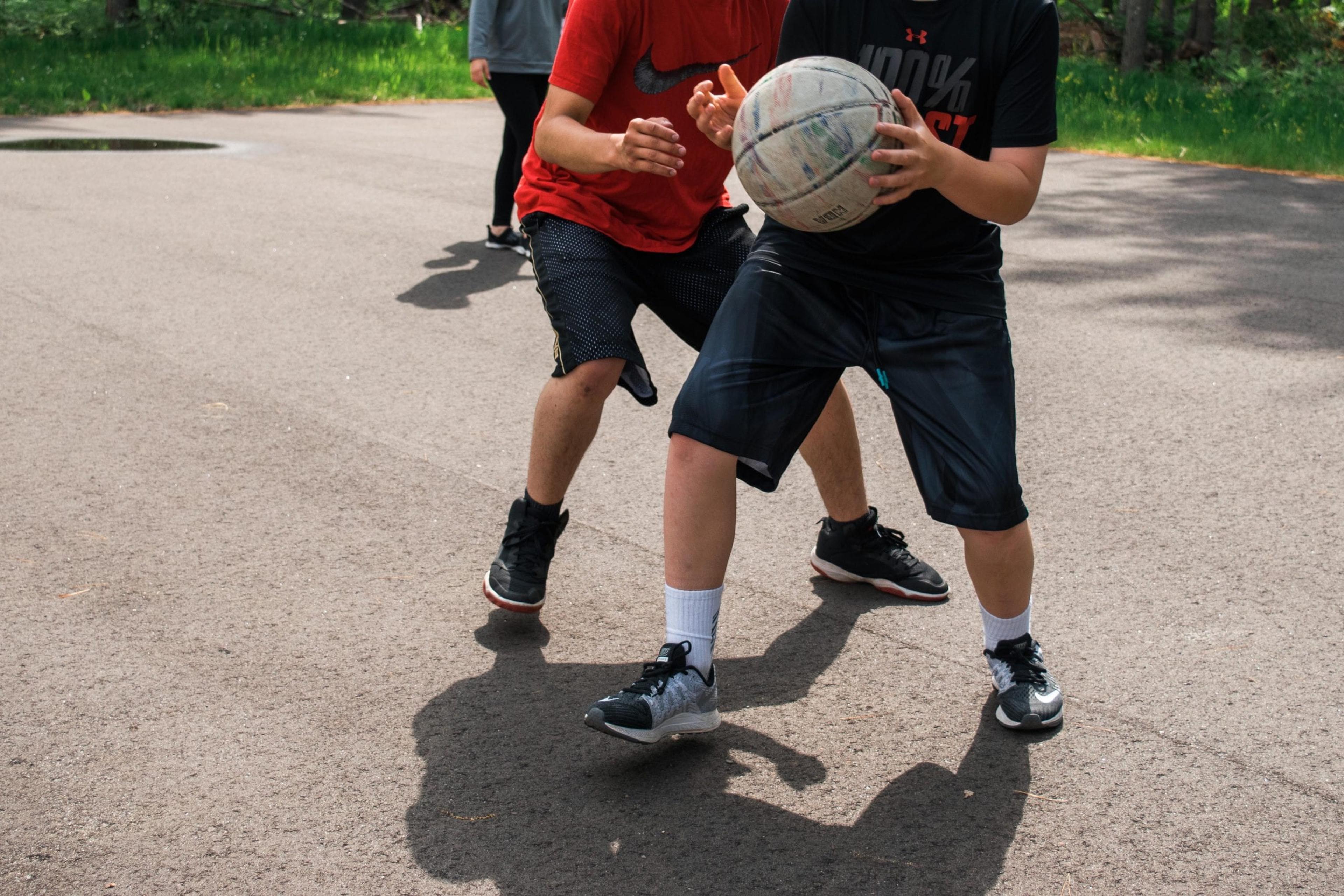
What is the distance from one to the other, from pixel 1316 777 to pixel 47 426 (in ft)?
14.9

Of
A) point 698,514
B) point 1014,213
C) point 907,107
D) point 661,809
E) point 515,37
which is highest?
point 515,37

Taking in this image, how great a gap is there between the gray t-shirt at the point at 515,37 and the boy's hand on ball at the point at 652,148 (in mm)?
5395

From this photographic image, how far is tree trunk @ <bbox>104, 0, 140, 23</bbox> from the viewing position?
2377 cm

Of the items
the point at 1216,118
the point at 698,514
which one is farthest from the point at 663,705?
the point at 1216,118

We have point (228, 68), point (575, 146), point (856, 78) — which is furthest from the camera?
point (228, 68)

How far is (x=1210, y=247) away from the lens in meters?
8.91

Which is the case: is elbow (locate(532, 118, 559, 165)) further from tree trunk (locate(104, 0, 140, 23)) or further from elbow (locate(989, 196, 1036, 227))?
tree trunk (locate(104, 0, 140, 23))

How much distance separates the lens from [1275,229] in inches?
371

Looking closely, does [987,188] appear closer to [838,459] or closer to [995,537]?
[995,537]

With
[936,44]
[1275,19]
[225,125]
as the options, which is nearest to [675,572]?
[936,44]

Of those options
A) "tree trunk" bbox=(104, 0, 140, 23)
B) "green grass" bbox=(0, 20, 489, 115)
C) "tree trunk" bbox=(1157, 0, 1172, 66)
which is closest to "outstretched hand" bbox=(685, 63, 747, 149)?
"green grass" bbox=(0, 20, 489, 115)

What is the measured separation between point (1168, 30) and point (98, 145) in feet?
62.5

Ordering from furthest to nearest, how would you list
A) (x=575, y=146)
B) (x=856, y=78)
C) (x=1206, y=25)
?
(x=1206, y=25)
(x=575, y=146)
(x=856, y=78)

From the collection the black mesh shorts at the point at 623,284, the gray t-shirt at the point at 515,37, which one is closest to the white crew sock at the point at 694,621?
the black mesh shorts at the point at 623,284
